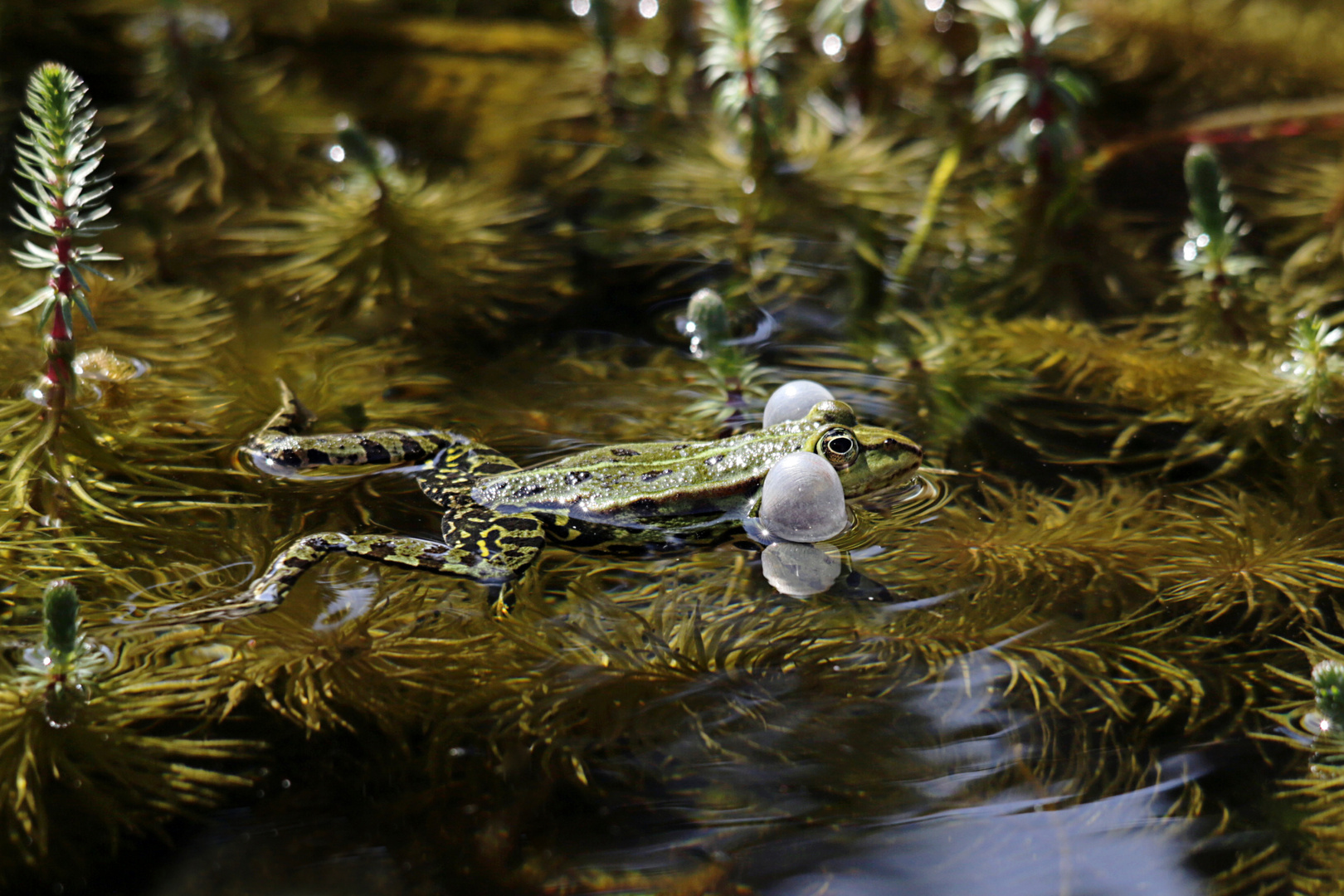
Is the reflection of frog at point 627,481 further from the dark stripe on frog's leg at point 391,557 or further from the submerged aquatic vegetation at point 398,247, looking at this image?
the submerged aquatic vegetation at point 398,247

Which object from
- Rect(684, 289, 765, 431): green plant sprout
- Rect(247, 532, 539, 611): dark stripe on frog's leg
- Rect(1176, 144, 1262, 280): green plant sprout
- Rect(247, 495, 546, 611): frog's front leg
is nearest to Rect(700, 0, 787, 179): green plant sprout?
Rect(684, 289, 765, 431): green plant sprout

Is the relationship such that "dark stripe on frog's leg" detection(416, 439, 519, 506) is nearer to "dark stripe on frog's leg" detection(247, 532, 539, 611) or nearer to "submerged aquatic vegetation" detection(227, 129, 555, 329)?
"dark stripe on frog's leg" detection(247, 532, 539, 611)

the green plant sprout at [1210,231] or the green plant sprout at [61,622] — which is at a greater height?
the green plant sprout at [1210,231]

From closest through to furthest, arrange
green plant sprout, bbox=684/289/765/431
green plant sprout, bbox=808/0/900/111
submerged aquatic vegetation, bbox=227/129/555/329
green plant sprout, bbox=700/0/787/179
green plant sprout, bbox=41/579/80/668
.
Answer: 1. green plant sprout, bbox=41/579/80/668
2. green plant sprout, bbox=684/289/765/431
3. submerged aquatic vegetation, bbox=227/129/555/329
4. green plant sprout, bbox=700/0/787/179
5. green plant sprout, bbox=808/0/900/111

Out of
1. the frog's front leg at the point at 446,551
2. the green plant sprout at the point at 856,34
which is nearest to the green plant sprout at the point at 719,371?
the frog's front leg at the point at 446,551

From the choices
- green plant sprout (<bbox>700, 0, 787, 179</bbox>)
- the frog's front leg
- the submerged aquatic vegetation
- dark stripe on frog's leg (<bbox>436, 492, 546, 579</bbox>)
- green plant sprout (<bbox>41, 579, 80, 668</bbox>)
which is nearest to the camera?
green plant sprout (<bbox>41, 579, 80, 668</bbox>)

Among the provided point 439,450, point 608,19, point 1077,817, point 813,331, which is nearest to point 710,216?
point 813,331
